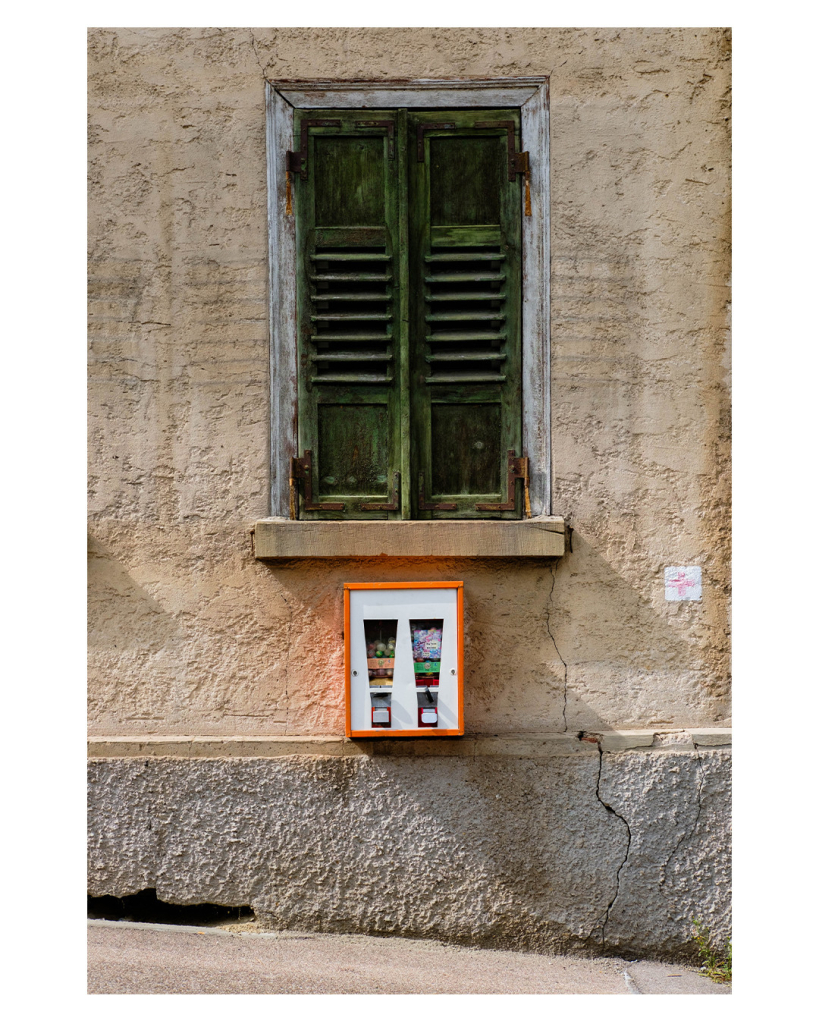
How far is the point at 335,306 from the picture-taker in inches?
148

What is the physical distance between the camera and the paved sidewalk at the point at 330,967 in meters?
3.25

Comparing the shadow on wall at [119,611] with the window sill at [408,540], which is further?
the shadow on wall at [119,611]

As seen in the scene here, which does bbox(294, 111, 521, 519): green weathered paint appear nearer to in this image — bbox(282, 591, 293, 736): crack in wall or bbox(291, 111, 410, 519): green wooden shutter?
bbox(291, 111, 410, 519): green wooden shutter

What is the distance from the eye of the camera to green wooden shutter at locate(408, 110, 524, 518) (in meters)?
3.74

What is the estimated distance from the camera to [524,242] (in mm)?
3748

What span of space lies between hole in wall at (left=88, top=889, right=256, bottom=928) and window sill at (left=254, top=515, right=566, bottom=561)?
1656 millimetres

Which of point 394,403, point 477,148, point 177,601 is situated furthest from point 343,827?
point 477,148

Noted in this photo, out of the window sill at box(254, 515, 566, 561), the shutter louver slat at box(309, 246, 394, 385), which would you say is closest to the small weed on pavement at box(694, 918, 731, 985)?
the window sill at box(254, 515, 566, 561)

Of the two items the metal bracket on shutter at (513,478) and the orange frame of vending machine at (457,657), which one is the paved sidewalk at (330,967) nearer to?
the orange frame of vending machine at (457,657)

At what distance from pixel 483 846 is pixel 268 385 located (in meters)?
2.31

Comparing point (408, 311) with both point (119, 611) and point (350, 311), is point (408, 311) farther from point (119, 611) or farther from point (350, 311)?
point (119, 611)

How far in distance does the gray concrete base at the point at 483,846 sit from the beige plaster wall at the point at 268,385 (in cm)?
23

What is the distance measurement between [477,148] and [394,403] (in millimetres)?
1250

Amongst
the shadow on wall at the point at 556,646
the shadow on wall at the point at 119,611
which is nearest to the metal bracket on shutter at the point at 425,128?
the shadow on wall at the point at 556,646
